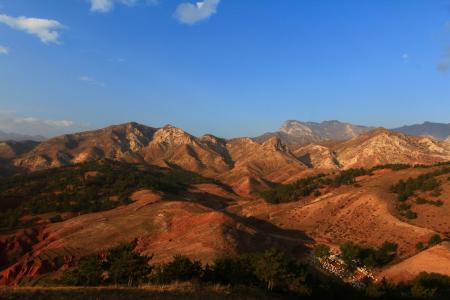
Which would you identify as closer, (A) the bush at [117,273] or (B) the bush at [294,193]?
(A) the bush at [117,273]

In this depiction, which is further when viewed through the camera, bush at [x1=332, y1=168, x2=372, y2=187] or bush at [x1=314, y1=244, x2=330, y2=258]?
bush at [x1=332, y1=168, x2=372, y2=187]

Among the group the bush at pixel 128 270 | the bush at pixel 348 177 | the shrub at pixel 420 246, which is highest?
the bush at pixel 348 177

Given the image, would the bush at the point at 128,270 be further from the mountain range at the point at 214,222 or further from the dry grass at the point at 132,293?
the mountain range at the point at 214,222

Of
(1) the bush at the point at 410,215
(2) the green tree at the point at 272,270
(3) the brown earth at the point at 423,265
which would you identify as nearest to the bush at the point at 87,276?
(2) the green tree at the point at 272,270

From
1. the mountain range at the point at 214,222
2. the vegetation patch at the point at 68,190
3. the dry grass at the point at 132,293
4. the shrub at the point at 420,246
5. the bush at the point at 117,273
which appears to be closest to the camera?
the dry grass at the point at 132,293

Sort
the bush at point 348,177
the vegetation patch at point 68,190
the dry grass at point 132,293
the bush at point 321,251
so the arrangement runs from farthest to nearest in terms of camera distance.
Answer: the vegetation patch at point 68,190 < the bush at point 348,177 < the bush at point 321,251 < the dry grass at point 132,293

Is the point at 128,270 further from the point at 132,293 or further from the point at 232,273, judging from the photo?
the point at 132,293

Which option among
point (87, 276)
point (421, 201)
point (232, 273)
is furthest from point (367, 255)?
point (87, 276)

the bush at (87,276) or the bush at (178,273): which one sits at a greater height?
the bush at (178,273)

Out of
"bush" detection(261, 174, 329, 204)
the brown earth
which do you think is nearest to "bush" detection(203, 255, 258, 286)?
the brown earth

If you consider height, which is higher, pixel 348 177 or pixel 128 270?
pixel 348 177

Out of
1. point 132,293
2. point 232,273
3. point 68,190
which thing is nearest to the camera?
point 132,293

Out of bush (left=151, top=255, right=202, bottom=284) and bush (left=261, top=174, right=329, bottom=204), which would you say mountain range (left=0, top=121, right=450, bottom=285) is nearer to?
bush (left=261, top=174, right=329, bottom=204)

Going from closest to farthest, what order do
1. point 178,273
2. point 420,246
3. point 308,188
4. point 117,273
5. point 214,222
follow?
point 178,273, point 117,273, point 420,246, point 214,222, point 308,188
